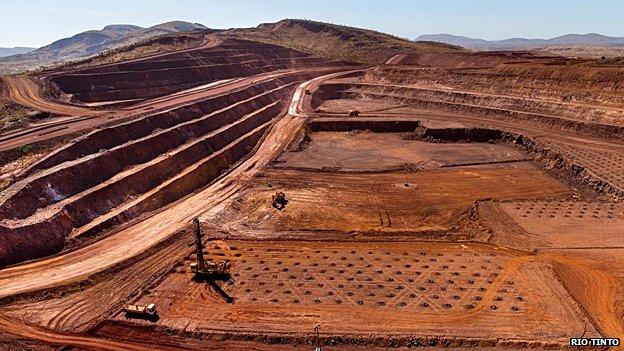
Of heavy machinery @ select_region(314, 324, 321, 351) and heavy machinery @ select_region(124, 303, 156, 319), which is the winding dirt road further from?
heavy machinery @ select_region(314, 324, 321, 351)

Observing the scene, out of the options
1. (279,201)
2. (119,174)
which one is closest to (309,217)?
(279,201)

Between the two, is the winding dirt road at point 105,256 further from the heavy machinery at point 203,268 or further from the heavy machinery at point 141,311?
the heavy machinery at point 203,268

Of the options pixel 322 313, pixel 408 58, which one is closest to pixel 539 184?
pixel 322 313

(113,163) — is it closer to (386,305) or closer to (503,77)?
(386,305)

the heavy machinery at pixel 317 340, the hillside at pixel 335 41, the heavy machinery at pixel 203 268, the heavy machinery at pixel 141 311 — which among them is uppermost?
the hillside at pixel 335 41

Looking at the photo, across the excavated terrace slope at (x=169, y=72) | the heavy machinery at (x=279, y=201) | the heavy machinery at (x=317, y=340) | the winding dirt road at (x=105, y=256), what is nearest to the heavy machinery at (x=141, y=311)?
the winding dirt road at (x=105, y=256)

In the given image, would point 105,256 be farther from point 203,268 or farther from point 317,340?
point 317,340

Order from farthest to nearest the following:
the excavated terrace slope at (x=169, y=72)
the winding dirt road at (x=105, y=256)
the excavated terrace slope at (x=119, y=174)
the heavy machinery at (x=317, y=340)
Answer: the excavated terrace slope at (x=169, y=72) < the excavated terrace slope at (x=119, y=174) < the winding dirt road at (x=105, y=256) < the heavy machinery at (x=317, y=340)

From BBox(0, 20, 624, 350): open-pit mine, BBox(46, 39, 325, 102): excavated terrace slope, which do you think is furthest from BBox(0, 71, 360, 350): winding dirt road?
BBox(46, 39, 325, 102): excavated terrace slope
